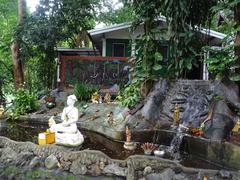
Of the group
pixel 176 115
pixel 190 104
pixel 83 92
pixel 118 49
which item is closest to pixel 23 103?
pixel 83 92

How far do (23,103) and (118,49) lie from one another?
256 inches

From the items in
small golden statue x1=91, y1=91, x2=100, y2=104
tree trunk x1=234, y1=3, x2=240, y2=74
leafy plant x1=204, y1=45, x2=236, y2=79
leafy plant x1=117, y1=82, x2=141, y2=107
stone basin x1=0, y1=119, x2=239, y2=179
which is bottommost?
stone basin x1=0, y1=119, x2=239, y2=179

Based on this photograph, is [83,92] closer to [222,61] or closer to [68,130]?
[68,130]

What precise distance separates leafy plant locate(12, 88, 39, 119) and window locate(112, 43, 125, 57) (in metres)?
5.90

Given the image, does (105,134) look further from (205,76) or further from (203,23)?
(205,76)

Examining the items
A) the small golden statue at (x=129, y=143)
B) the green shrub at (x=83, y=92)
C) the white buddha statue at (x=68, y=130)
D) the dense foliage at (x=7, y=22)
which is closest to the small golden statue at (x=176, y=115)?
the small golden statue at (x=129, y=143)

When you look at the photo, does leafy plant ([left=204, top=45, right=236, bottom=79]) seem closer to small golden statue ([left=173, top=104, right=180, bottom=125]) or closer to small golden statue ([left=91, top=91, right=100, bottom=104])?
small golden statue ([left=173, top=104, right=180, bottom=125])

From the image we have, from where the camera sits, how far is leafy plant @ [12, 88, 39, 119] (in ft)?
33.2

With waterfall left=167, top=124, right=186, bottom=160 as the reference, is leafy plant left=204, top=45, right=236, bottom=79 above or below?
above

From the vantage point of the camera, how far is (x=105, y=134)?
25.6 feet

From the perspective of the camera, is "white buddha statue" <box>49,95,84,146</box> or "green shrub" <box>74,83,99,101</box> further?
"green shrub" <box>74,83,99,101</box>

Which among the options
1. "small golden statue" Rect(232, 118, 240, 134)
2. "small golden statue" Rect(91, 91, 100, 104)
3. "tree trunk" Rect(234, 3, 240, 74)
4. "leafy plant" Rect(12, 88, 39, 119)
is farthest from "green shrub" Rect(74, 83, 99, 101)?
"small golden statue" Rect(232, 118, 240, 134)

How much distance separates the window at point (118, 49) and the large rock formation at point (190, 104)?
24.8ft

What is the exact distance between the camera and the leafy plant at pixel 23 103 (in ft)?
33.2
